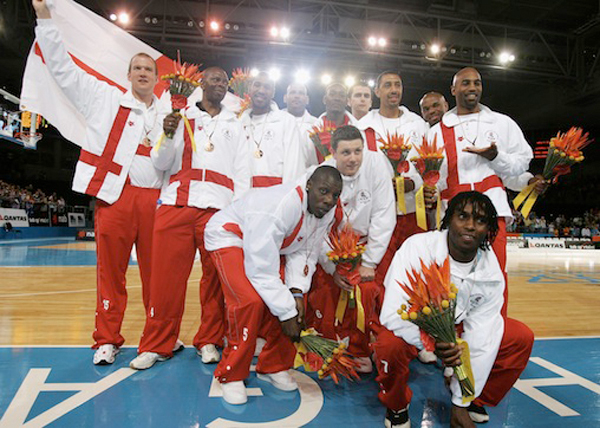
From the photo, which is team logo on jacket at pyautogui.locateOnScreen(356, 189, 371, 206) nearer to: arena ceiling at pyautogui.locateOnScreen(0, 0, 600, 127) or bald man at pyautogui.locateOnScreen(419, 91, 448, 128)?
bald man at pyautogui.locateOnScreen(419, 91, 448, 128)

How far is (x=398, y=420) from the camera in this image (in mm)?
2125

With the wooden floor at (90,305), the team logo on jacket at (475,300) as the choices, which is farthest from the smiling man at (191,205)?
the team logo on jacket at (475,300)

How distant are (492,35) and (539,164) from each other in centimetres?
1274

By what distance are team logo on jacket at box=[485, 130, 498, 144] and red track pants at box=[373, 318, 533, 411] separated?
1323 millimetres

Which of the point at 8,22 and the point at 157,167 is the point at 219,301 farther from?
the point at 8,22

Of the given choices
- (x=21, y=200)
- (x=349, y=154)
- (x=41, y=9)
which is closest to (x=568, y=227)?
(x=349, y=154)

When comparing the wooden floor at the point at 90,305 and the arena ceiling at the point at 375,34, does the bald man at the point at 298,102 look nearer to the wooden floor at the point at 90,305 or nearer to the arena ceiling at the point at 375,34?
the wooden floor at the point at 90,305

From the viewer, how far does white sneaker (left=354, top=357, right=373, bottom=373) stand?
294 centimetres

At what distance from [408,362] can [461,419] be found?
0.35m

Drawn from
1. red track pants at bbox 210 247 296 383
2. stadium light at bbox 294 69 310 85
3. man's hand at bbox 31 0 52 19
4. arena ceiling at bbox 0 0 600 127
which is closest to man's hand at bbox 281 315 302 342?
red track pants at bbox 210 247 296 383

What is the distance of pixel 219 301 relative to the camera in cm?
315

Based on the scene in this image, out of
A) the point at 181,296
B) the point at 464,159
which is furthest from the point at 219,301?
the point at 464,159

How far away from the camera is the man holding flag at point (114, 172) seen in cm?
298

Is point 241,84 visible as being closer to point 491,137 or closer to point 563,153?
point 491,137
